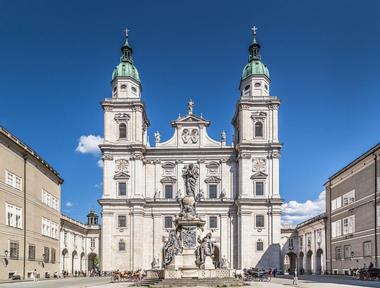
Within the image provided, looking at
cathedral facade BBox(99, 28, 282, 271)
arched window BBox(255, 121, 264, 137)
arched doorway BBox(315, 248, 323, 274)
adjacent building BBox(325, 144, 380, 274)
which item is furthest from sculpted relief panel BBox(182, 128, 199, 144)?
arched doorway BBox(315, 248, 323, 274)

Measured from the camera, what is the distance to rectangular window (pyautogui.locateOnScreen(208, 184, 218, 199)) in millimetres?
Answer: 90312

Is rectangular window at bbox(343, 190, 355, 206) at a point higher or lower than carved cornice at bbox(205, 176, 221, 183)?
lower

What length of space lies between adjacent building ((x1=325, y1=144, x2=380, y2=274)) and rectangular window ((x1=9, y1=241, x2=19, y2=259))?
33.3m

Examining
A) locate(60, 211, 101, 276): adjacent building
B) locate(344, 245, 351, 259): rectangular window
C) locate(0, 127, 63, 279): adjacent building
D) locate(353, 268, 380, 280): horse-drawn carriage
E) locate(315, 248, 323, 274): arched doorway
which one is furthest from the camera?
locate(60, 211, 101, 276): adjacent building

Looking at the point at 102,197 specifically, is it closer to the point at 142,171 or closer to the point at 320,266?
the point at 142,171

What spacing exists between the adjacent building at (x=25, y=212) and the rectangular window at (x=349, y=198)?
1338 inches

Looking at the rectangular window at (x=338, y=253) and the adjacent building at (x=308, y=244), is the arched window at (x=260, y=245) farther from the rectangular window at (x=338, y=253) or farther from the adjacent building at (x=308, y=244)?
the rectangular window at (x=338, y=253)

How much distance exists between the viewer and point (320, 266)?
84.6 meters

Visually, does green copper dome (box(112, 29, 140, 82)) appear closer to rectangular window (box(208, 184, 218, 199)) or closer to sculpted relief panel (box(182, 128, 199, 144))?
sculpted relief panel (box(182, 128, 199, 144))

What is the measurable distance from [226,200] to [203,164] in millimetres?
6691

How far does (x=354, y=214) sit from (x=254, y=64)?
37.1 meters

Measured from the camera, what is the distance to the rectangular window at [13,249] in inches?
1991

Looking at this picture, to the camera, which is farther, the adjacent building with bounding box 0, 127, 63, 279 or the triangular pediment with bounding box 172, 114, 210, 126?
the triangular pediment with bounding box 172, 114, 210, 126

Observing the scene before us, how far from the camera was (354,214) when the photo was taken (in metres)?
63.9
